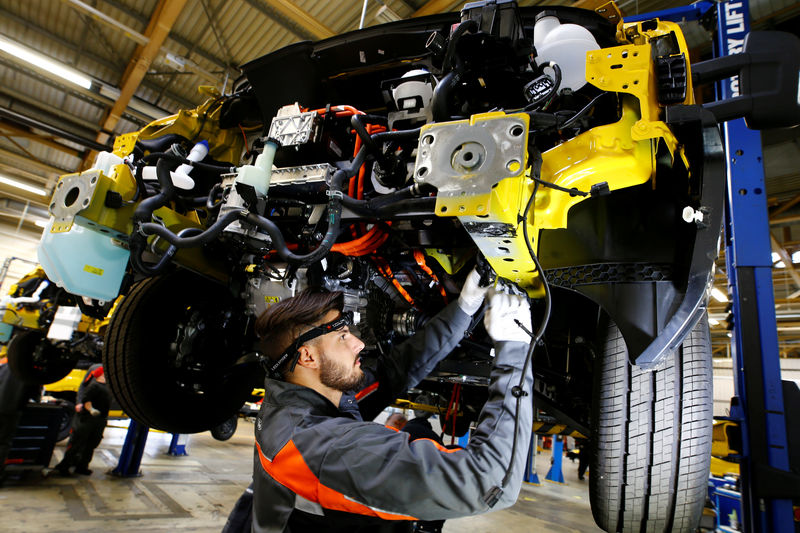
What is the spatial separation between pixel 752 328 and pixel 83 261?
9.69 feet

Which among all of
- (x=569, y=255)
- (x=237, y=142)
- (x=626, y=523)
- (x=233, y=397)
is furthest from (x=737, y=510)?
(x=237, y=142)

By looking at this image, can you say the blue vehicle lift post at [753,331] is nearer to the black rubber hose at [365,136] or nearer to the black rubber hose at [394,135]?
the black rubber hose at [394,135]

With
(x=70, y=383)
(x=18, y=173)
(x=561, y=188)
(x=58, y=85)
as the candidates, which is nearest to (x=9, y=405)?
(x=70, y=383)

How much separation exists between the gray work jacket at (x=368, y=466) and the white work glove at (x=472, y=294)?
351mm

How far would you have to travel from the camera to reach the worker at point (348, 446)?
1067 mm

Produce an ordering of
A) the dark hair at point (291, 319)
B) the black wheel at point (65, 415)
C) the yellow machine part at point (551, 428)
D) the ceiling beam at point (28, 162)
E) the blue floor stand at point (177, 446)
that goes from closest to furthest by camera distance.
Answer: the dark hair at point (291, 319)
the yellow machine part at point (551, 428)
the black wheel at point (65, 415)
the blue floor stand at point (177, 446)
the ceiling beam at point (28, 162)

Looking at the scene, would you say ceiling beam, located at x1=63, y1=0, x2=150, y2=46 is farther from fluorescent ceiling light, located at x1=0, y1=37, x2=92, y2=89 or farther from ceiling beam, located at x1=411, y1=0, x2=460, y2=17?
ceiling beam, located at x1=411, y1=0, x2=460, y2=17

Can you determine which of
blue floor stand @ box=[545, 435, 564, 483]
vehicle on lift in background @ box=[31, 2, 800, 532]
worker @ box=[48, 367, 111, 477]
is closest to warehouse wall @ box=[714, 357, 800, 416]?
blue floor stand @ box=[545, 435, 564, 483]

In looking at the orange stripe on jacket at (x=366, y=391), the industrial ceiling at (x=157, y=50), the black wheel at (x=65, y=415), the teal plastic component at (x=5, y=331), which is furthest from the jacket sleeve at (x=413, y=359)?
Answer: the black wheel at (x=65, y=415)

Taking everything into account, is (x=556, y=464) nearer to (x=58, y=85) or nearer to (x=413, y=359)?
(x=413, y=359)

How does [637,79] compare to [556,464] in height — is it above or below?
above

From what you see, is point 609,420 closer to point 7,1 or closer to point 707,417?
point 707,417

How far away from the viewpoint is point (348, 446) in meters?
1.11

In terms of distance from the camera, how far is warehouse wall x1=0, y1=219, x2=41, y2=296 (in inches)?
507
